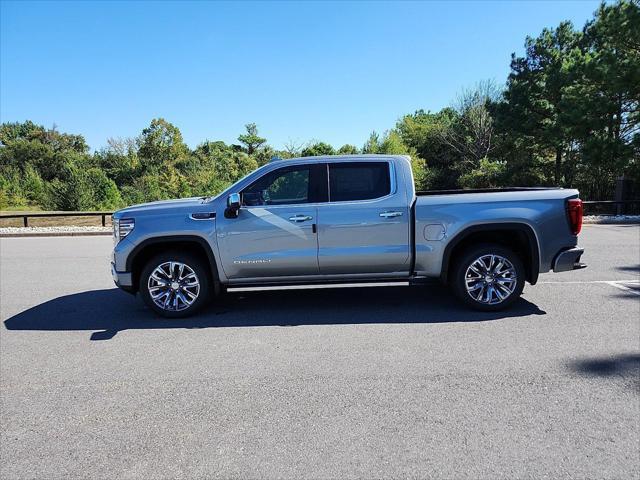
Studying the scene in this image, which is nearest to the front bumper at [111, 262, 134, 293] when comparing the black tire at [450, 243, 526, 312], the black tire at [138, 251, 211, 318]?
the black tire at [138, 251, 211, 318]

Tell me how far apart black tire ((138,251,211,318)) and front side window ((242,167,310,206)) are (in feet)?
3.42

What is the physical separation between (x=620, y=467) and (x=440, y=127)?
41.5m

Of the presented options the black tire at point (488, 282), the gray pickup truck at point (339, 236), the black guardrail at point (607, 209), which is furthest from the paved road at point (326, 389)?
the black guardrail at point (607, 209)

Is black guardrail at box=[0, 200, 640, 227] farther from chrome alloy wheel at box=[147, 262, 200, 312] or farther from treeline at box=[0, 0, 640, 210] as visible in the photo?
chrome alloy wheel at box=[147, 262, 200, 312]

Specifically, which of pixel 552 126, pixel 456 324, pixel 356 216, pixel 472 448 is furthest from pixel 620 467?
pixel 552 126

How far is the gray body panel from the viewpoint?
5.54 metres

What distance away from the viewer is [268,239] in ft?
18.3

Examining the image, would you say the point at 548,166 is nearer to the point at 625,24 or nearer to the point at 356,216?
the point at 625,24

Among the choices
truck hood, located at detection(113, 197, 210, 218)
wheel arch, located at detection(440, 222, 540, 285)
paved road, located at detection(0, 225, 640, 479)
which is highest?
truck hood, located at detection(113, 197, 210, 218)

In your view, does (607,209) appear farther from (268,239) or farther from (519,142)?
(268,239)

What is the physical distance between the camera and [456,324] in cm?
525

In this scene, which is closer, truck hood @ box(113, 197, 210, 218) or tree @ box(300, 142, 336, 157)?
truck hood @ box(113, 197, 210, 218)

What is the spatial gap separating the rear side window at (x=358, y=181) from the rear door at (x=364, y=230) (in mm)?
13

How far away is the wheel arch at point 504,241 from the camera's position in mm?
5531
